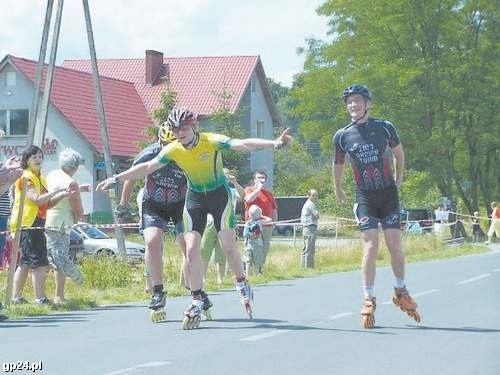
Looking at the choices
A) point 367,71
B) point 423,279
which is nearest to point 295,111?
point 367,71

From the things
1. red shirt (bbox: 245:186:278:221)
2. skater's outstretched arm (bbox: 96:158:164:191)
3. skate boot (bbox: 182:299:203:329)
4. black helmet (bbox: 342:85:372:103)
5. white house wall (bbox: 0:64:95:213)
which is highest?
white house wall (bbox: 0:64:95:213)

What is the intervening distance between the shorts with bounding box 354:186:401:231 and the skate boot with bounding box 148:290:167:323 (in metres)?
1.99

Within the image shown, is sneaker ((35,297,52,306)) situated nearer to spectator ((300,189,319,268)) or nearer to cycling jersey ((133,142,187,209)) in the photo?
cycling jersey ((133,142,187,209))

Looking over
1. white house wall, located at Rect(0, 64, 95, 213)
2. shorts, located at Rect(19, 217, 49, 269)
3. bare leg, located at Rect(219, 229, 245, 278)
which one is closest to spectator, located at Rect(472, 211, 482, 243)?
white house wall, located at Rect(0, 64, 95, 213)

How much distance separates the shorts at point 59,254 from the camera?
547 inches

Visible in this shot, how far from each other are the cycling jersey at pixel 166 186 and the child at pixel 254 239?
26.4ft

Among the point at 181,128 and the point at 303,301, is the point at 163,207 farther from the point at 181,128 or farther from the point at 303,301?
the point at 303,301

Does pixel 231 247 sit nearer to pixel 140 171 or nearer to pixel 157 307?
pixel 157 307

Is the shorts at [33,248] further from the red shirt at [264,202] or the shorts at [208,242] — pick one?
the red shirt at [264,202]

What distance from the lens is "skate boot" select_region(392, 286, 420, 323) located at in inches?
425

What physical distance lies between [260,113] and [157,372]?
218 ft

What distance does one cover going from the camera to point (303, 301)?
14.2 metres

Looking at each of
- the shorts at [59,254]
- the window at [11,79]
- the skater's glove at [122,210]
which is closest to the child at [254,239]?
the shorts at [59,254]

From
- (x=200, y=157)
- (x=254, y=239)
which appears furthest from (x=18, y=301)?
(x=254, y=239)
